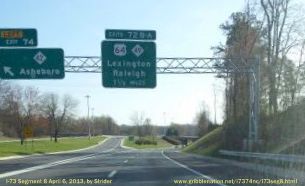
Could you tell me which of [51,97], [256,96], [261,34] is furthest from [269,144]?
[51,97]

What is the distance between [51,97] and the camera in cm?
13275

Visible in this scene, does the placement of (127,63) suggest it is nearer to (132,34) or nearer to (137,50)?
(137,50)

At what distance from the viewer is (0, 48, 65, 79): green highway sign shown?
2775cm

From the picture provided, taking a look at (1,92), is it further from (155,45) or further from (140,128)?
(140,128)

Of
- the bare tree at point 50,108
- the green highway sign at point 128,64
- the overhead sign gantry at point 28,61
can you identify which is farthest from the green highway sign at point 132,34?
the bare tree at point 50,108

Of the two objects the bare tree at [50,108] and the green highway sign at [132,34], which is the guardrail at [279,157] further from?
the bare tree at [50,108]

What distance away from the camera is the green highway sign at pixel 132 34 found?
29.5 metres

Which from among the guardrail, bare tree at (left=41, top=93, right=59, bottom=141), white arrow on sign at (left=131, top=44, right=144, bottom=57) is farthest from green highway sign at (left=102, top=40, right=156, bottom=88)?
bare tree at (left=41, top=93, right=59, bottom=141)

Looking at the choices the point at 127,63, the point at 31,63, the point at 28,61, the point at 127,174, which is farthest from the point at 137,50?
the point at 127,174

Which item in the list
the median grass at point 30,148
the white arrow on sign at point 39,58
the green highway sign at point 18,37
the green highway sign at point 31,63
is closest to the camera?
the green highway sign at point 18,37

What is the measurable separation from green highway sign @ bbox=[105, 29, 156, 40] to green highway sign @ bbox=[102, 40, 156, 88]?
517 mm

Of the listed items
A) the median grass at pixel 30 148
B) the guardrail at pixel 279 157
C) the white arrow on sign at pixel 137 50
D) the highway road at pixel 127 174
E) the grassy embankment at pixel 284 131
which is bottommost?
the median grass at pixel 30 148

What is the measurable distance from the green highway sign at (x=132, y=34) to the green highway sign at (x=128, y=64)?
1.70 ft

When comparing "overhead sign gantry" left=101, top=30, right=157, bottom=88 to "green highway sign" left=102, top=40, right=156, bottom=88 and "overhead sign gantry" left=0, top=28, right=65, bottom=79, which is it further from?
"overhead sign gantry" left=0, top=28, right=65, bottom=79
